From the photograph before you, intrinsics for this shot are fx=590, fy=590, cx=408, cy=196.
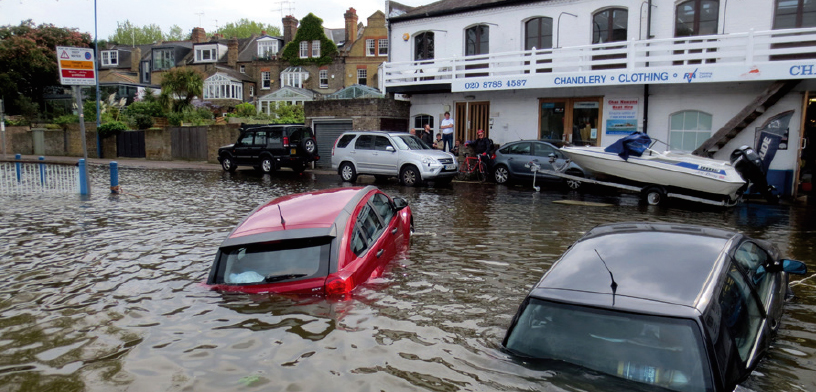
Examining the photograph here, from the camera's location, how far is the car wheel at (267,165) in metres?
23.6

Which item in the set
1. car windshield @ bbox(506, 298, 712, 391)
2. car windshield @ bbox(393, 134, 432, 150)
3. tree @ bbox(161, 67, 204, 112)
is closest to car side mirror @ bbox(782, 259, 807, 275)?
car windshield @ bbox(506, 298, 712, 391)

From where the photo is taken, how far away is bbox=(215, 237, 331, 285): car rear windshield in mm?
5750

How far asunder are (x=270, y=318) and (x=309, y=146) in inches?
728

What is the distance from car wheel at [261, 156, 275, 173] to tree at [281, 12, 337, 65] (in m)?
31.6

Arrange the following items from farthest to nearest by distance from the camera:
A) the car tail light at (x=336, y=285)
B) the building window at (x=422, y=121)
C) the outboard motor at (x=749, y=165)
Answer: the building window at (x=422, y=121) < the outboard motor at (x=749, y=165) < the car tail light at (x=336, y=285)

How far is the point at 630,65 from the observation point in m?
18.7

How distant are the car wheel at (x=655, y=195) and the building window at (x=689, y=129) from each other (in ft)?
16.4

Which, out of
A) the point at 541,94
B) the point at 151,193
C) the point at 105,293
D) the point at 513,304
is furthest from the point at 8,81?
the point at 513,304

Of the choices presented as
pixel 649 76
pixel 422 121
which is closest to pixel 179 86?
pixel 422 121

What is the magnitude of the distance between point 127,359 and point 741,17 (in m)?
19.5

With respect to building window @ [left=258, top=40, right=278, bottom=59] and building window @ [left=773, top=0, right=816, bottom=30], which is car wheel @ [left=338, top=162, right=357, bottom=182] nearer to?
building window @ [left=773, top=0, right=816, bottom=30]

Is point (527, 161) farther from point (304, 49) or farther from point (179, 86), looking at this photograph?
point (304, 49)

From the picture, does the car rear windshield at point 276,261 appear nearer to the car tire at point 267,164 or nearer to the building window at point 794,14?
the building window at point 794,14

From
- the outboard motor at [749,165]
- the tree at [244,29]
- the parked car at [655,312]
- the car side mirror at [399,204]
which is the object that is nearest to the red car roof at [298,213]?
the car side mirror at [399,204]
